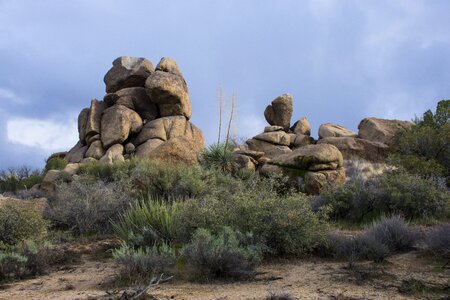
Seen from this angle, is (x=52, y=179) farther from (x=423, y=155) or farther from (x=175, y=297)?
(x=175, y=297)

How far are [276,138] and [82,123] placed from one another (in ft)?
39.0

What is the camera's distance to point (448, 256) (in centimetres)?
815

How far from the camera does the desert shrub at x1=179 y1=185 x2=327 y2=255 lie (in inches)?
328

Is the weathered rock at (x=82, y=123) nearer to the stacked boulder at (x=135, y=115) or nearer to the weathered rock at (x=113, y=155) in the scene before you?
the stacked boulder at (x=135, y=115)

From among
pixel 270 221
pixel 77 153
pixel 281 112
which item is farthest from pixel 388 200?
pixel 77 153

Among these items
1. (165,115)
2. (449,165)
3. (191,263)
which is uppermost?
(165,115)

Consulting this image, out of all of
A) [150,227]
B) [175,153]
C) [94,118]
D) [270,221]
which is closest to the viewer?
[270,221]

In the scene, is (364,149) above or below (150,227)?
above

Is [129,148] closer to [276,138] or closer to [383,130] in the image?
[276,138]

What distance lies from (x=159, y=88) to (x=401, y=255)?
23.5 metres

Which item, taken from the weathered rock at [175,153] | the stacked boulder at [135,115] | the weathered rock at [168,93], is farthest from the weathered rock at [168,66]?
the weathered rock at [175,153]

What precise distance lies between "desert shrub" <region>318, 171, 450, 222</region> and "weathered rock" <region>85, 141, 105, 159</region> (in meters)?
17.2

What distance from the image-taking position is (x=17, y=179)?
97.8 ft

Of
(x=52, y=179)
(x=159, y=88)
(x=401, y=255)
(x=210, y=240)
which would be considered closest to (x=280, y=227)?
(x=210, y=240)
